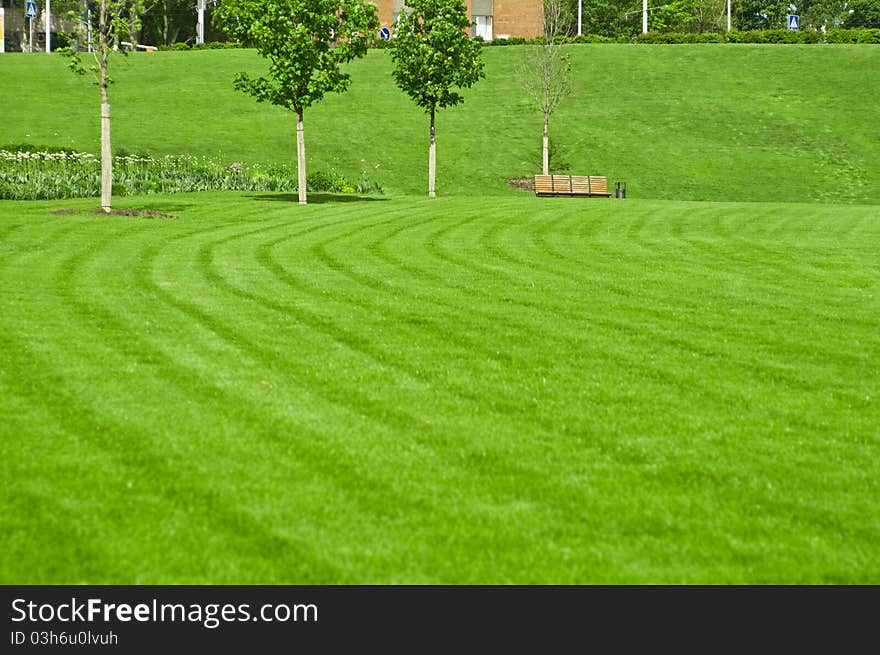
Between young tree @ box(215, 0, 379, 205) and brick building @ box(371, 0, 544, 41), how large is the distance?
199ft

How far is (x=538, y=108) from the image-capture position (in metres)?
56.4

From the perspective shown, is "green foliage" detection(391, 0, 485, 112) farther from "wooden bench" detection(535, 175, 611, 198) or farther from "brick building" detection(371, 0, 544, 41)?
"brick building" detection(371, 0, 544, 41)

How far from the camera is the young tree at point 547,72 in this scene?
1907 inches

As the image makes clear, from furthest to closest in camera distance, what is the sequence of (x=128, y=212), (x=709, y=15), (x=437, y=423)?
(x=709, y=15) < (x=128, y=212) < (x=437, y=423)

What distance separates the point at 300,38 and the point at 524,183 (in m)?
17.9

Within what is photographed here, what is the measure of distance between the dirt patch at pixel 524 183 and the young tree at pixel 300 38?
15514mm

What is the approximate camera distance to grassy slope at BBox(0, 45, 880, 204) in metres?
47.8

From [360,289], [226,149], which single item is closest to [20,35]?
[226,149]

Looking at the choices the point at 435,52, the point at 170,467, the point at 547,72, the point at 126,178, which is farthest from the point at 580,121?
the point at 170,467

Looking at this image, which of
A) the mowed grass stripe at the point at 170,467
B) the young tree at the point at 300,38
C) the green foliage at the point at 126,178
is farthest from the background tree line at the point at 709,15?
the mowed grass stripe at the point at 170,467

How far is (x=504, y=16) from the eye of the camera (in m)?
90.1

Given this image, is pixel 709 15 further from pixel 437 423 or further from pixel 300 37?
pixel 437 423

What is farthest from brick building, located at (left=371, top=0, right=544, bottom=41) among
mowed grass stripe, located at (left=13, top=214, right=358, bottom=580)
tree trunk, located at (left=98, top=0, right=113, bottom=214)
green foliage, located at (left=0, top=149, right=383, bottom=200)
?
mowed grass stripe, located at (left=13, top=214, right=358, bottom=580)
